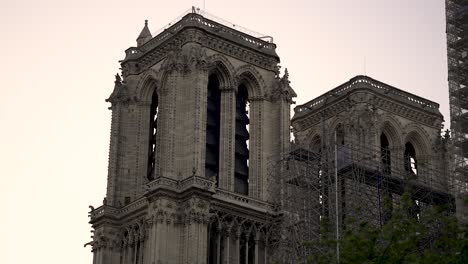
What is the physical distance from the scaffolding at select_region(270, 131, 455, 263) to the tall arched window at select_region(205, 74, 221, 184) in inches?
129

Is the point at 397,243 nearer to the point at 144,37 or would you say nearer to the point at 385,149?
the point at 385,149

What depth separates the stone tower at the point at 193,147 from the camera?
58.8 meters

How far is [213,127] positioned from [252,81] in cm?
386

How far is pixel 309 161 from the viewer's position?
58.5 m

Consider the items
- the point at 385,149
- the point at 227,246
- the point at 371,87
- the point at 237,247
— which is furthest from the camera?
→ the point at 371,87

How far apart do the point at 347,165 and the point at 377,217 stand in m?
3.43

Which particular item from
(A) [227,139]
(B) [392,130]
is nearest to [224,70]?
(A) [227,139]

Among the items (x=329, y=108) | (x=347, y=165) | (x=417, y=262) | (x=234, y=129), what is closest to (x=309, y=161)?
(x=347, y=165)

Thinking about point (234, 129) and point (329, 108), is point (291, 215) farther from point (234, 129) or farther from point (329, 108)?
point (329, 108)

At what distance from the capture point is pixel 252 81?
6550 centimetres

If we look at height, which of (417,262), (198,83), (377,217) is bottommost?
(417,262)

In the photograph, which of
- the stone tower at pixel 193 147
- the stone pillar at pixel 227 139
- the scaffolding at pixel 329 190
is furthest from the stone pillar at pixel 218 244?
the scaffolding at pixel 329 190

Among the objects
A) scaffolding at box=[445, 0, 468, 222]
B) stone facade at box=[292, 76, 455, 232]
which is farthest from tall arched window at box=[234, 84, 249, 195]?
scaffolding at box=[445, 0, 468, 222]

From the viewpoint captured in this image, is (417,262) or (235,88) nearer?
(417,262)
